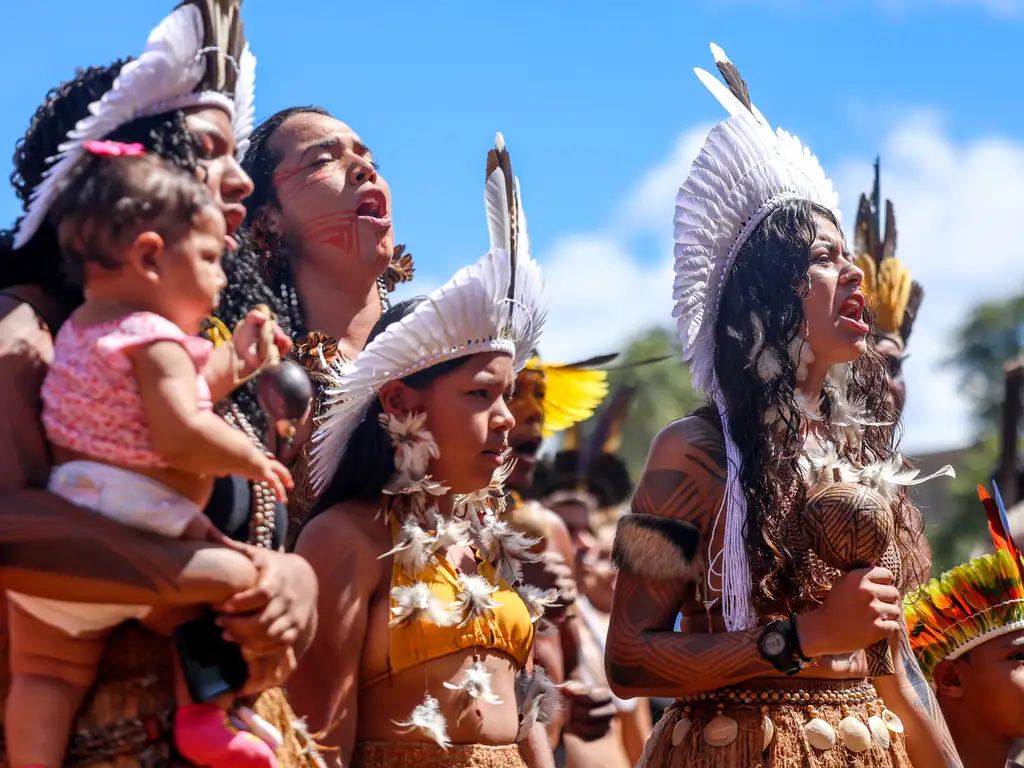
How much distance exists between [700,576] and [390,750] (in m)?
0.97

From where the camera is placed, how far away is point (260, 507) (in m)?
2.75

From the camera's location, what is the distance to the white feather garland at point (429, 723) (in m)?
3.30

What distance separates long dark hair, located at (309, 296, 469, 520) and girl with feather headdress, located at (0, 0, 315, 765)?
2.73 feet

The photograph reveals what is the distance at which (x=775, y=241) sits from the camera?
403cm

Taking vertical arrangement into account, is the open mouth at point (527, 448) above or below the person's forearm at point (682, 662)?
above

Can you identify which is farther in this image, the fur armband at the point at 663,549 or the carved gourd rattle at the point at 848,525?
the fur armband at the point at 663,549

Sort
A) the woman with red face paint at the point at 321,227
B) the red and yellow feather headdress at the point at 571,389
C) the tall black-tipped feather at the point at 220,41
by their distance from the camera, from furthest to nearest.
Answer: the red and yellow feather headdress at the point at 571,389 < the woman with red face paint at the point at 321,227 < the tall black-tipped feather at the point at 220,41

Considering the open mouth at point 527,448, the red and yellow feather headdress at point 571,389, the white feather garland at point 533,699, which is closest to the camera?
the white feather garland at point 533,699

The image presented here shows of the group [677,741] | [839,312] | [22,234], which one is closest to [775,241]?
[839,312]

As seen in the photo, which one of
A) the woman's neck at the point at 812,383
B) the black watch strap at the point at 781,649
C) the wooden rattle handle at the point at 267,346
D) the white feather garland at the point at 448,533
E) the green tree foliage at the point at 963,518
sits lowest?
the green tree foliage at the point at 963,518

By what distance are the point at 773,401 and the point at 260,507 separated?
5.55 ft

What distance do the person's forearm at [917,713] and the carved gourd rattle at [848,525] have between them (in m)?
0.54

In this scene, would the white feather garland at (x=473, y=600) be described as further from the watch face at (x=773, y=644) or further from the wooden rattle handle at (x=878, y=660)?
the wooden rattle handle at (x=878, y=660)

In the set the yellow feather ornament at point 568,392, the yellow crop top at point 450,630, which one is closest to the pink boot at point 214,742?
the yellow crop top at point 450,630
